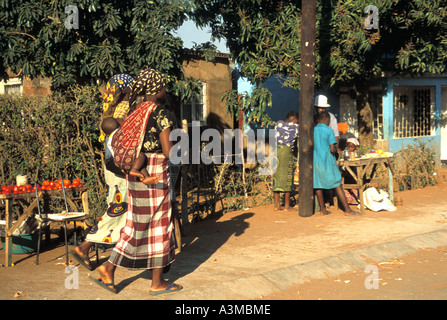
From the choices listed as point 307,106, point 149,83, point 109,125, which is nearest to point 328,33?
point 307,106

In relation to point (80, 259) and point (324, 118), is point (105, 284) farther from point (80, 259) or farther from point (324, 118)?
point (324, 118)

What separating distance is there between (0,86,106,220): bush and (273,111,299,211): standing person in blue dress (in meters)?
3.19

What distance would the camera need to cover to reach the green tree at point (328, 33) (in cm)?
1153

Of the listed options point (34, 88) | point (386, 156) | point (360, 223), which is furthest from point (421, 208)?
point (34, 88)

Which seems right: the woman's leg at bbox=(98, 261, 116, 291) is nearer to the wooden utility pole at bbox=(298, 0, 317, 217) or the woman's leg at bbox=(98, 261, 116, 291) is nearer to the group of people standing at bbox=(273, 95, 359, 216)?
the wooden utility pole at bbox=(298, 0, 317, 217)

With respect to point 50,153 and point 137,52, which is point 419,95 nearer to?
point 137,52

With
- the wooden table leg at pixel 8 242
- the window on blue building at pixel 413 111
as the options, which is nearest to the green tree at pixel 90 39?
the wooden table leg at pixel 8 242

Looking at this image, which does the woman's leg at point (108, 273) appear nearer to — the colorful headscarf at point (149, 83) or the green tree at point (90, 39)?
the colorful headscarf at point (149, 83)

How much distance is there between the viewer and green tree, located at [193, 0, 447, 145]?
11.5 m

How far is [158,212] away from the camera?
5.33 metres

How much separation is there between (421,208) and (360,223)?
196 centimetres

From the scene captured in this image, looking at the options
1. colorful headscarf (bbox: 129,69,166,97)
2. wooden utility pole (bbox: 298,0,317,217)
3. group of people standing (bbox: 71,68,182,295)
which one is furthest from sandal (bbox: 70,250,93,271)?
wooden utility pole (bbox: 298,0,317,217)

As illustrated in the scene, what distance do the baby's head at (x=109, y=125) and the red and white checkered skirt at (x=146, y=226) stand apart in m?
0.96
